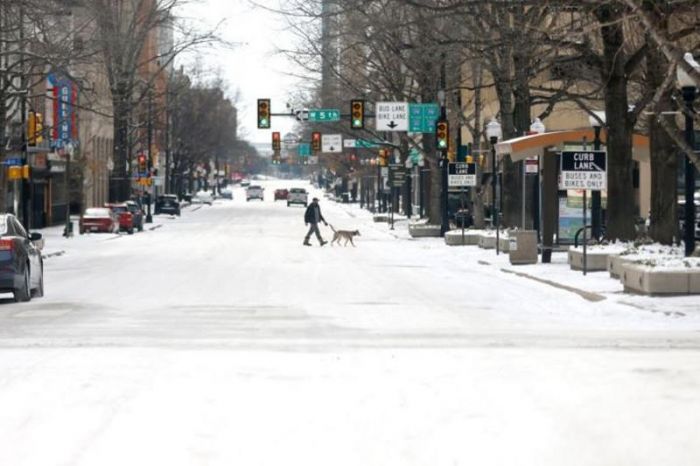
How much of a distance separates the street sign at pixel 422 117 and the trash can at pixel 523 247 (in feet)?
78.8

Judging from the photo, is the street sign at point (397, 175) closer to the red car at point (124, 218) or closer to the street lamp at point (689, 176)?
the red car at point (124, 218)

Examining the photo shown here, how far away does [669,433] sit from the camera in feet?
31.8

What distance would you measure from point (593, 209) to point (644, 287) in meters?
14.3

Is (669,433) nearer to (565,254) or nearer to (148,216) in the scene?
(565,254)

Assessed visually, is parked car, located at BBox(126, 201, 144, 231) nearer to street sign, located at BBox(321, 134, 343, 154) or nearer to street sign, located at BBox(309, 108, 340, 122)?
street sign, located at BBox(309, 108, 340, 122)

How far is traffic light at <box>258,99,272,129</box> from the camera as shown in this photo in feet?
205

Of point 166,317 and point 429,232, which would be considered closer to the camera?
point 166,317

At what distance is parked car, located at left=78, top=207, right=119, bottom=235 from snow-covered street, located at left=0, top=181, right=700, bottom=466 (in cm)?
4151

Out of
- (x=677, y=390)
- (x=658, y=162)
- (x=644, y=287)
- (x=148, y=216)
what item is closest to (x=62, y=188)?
(x=148, y=216)

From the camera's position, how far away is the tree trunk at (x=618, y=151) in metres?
30.6

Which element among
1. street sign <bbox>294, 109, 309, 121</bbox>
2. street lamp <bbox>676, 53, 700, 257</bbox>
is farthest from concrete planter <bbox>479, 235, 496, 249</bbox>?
street sign <bbox>294, 109, 309, 121</bbox>

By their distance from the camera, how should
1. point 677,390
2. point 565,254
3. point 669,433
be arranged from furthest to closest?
point 565,254 → point 677,390 → point 669,433

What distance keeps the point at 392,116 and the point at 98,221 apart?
15.9 metres

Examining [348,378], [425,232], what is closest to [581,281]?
[348,378]
